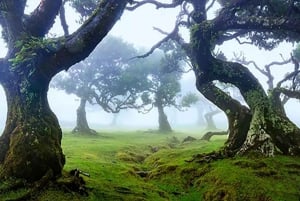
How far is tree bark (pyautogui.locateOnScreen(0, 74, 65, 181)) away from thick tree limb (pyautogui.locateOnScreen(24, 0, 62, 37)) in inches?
77.3

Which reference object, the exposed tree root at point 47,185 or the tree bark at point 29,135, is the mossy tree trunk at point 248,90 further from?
the tree bark at point 29,135

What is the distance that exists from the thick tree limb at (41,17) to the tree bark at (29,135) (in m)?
1.96

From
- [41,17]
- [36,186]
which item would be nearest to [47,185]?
[36,186]

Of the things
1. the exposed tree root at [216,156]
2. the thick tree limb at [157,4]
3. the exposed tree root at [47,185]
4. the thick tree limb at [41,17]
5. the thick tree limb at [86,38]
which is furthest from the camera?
the thick tree limb at [157,4]

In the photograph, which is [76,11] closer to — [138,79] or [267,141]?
[267,141]

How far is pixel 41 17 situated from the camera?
11.4 metres

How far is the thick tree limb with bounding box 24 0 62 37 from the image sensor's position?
37.3ft

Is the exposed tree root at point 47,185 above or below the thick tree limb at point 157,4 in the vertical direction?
below

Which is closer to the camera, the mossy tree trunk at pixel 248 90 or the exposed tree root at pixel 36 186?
the exposed tree root at pixel 36 186

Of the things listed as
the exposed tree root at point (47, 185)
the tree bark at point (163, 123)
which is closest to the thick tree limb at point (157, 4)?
the exposed tree root at point (47, 185)

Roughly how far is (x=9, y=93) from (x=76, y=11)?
34.0ft

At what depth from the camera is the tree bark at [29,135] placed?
9.64 m

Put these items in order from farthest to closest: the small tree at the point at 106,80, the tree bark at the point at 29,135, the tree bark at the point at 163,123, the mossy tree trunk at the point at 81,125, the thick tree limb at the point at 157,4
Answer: the tree bark at the point at 163,123 → the small tree at the point at 106,80 → the mossy tree trunk at the point at 81,125 → the thick tree limb at the point at 157,4 → the tree bark at the point at 29,135

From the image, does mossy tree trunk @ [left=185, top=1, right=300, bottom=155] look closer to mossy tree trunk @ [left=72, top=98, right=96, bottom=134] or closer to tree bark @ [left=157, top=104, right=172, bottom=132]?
mossy tree trunk @ [left=72, top=98, right=96, bottom=134]
